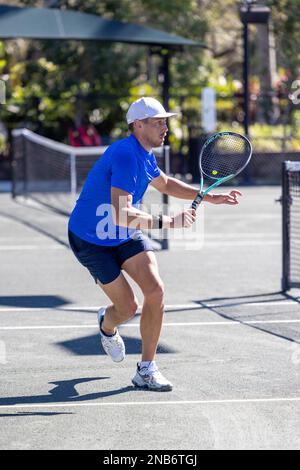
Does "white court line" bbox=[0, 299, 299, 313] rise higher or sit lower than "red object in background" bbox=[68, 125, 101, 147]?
lower

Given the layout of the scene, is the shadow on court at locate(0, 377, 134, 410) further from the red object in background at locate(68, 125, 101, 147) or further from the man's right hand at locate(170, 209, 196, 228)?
the red object in background at locate(68, 125, 101, 147)

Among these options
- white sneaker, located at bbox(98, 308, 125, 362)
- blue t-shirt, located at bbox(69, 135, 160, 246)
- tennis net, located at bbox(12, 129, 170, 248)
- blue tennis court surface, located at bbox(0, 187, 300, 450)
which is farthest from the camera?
tennis net, located at bbox(12, 129, 170, 248)

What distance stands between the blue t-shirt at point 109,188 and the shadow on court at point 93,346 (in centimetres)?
141

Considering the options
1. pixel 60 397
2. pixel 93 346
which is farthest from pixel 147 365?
pixel 93 346

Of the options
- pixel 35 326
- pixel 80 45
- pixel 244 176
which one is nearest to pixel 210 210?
pixel 244 176

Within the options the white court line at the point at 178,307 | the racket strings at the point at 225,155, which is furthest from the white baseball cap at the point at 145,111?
the white court line at the point at 178,307

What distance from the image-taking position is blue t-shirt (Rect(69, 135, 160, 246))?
6957 mm

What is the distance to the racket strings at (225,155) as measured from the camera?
7.71 meters

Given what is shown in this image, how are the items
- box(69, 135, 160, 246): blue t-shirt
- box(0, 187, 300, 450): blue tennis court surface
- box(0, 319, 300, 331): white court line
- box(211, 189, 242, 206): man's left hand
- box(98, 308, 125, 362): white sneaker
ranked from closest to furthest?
box(0, 187, 300, 450): blue tennis court surface < box(69, 135, 160, 246): blue t-shirt < box(211, 189, 242, 206): man's left hand < box(98, 308, 125, 362): white sneaker < box(0, 319, 300, 331): white court line

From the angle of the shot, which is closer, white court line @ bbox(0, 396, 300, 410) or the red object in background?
white court line @ bbox(0, 396, 300, 410)

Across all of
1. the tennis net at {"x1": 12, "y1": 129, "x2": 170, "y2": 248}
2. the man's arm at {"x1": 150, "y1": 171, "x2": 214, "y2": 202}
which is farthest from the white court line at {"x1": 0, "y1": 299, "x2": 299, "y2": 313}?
the tennis net at {"x1": 12, "y1": 129, "x2": 170, "y2": 248}

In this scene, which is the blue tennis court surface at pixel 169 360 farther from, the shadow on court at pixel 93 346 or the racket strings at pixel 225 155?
the racket strings at pixel 225 155

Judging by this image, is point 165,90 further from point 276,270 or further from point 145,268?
point 145,268

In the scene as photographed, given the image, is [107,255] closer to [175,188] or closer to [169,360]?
[175,188]
